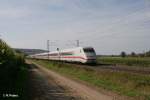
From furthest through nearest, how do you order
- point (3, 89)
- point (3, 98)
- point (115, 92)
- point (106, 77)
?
point (106, 77) < point (115, 92) < point (3, 89) < point (3, 98)

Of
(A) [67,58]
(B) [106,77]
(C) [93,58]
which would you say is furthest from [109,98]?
(A) [67,58]

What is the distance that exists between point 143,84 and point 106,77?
19.1ft

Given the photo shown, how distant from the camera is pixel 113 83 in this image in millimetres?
19375

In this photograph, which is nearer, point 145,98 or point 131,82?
point 145,98

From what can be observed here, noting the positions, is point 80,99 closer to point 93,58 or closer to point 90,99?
point 90,99

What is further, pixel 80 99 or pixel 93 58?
pixel 93 58

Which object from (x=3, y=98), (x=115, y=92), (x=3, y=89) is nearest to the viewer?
(x=3, y=98)

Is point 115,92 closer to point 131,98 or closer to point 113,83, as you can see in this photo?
point 131,98

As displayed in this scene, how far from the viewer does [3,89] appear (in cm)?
1270

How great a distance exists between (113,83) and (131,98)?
6102 mm

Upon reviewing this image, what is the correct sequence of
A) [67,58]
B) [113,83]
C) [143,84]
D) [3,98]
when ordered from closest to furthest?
[3,98] < [143,84] < [113,83] < [67,58]

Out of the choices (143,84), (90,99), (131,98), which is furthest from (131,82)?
(90,99)

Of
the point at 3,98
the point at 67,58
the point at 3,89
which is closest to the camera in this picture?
the point at 3,98

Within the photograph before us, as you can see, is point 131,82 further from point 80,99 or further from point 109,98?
point 80,99
